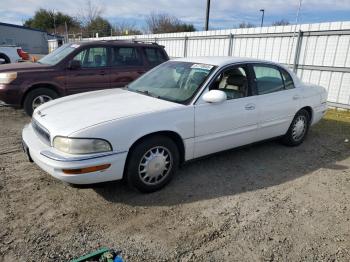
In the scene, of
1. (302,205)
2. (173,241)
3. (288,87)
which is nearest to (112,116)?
(173,241)

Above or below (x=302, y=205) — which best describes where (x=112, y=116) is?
above

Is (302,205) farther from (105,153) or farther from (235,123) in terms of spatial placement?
(105,153)

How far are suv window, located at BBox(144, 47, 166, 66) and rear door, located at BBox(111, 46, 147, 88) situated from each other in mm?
238

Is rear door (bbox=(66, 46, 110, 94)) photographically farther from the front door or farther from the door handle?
the door handle

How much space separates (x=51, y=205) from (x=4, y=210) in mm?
459

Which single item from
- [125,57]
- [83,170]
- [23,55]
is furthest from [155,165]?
[23,55]

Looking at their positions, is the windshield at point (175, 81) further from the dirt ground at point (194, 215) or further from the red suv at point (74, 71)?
the red suv at point (74, 71)

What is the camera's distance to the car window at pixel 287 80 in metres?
5.01

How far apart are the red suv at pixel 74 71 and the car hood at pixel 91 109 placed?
9.15 feet

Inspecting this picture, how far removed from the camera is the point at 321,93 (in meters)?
5.67

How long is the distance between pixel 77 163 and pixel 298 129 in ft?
13.0

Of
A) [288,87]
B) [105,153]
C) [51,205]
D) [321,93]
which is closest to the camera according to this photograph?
[105,153]

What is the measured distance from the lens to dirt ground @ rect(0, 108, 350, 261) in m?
2.69

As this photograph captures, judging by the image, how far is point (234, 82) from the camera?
4.40 metres
